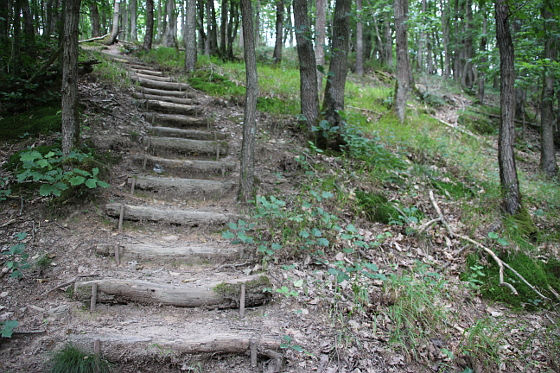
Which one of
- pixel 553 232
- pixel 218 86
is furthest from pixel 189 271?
pixel 218 86

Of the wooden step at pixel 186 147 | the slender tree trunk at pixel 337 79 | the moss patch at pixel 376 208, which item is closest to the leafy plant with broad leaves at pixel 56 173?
the wooden step at pixel 186 147

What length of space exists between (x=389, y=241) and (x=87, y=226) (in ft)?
12.5

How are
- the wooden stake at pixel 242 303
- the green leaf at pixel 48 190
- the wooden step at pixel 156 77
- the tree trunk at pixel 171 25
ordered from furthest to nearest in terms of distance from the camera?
1. the tree trunk at pixel 171 25
2. the wooden step at pixel 156 77
3. the green leaf at pixel 48 190
4. the wooden stake at pixel 242 303

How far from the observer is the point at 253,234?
4.17m

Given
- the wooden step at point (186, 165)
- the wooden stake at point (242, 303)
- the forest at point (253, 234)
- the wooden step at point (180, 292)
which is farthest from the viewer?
the wooden step at point (186, 165)

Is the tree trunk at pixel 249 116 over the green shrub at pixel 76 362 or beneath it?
over

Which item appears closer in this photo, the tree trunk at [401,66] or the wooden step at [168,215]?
the wooden step at [168,215]

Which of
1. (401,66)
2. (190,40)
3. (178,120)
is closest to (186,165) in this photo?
(178,120)

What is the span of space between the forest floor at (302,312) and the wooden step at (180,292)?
9cm

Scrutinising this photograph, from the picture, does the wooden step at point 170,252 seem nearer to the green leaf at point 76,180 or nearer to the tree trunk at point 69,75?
the green leaf at point 76,180

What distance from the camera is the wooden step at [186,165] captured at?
5363 mm

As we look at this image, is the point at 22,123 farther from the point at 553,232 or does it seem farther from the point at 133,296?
the point at 553,232

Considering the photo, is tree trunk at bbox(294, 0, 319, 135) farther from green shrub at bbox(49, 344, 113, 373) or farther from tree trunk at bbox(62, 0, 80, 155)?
green shrub at bbox(49, 344, 113, 373)

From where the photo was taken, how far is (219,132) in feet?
21.7
